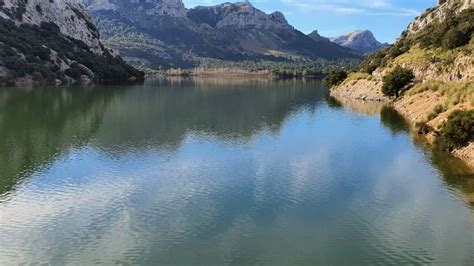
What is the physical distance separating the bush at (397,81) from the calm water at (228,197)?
29.1 metres

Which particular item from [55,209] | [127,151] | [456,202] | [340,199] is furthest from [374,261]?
[127,151]

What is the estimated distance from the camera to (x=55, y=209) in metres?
36.0

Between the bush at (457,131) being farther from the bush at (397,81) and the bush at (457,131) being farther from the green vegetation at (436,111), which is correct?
the bush at (397,81)

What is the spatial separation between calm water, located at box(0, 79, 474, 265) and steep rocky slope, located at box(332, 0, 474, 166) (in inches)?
231

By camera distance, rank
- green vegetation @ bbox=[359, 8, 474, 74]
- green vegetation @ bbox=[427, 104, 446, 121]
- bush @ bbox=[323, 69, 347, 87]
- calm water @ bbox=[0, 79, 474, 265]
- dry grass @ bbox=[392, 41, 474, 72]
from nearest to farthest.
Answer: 1. calm water @ bbox=[0, 79, 474, 265]
2. green vegetation @ bbox=[427, 104, 446, 121]
3. dry grass @ bbox=[392, 41, 474, 72]
4. green vegetation @ bbox=[359, 8, 474, 74]
5. bush @ bbox=[323, 69, 347, 87]

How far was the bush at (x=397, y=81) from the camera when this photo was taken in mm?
103938

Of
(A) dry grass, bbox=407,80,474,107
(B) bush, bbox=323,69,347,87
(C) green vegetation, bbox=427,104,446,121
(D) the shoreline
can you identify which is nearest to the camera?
(D) the shoreline

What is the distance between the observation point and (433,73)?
98.9 metres

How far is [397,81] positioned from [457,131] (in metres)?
55.1

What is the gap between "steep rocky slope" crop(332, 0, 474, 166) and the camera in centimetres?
6531

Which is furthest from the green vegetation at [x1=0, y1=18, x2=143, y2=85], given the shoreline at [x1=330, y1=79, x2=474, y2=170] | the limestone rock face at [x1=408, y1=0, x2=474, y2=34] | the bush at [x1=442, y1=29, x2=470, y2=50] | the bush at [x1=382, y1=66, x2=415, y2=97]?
the bush at [x1=442, y1=29, x2=470, y2=50]

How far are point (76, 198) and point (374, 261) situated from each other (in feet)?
73.3

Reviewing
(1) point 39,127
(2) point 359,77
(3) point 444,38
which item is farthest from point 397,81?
(1) point 39,127

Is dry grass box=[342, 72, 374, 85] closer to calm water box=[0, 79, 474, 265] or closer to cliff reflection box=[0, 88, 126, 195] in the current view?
calm water box=[0, 79, 474, 265]
